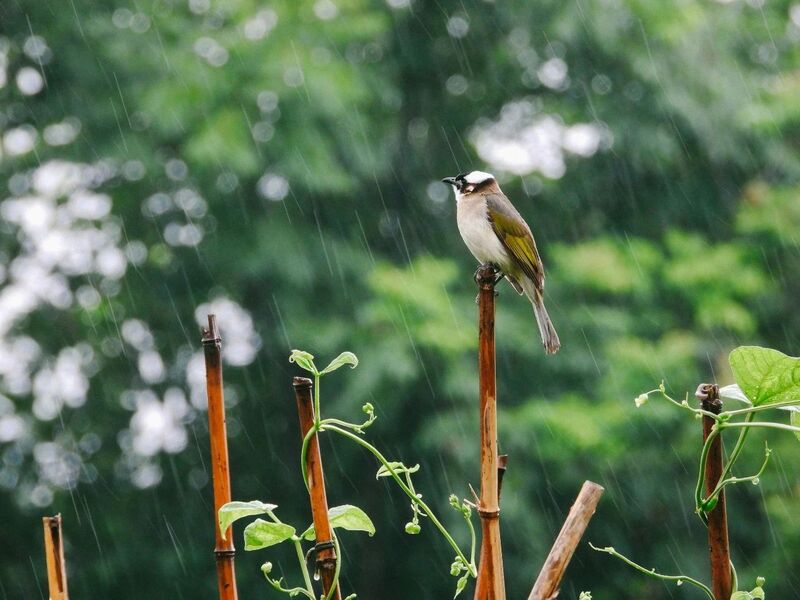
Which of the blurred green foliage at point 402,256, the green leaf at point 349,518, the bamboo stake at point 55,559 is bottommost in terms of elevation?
the blurred green foliage at point 402,256

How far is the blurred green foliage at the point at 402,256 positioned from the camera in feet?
28.2

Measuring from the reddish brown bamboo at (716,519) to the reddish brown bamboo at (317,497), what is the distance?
0.26m

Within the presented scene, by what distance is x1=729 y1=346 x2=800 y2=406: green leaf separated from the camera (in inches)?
29.6

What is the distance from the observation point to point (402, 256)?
33.3ft

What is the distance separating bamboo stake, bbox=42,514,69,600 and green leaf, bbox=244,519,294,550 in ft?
0.45

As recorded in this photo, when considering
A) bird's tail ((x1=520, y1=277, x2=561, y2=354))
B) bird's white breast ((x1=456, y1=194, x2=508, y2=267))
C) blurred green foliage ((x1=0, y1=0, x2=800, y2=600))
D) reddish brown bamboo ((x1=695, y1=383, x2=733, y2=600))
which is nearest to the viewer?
reddish brown bamboo ((x1=695, y1=383, x2=733, y2=600))

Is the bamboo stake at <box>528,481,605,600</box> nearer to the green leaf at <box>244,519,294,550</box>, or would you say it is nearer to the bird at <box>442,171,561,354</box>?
the green leaf at <box>244,519,294,550</box>

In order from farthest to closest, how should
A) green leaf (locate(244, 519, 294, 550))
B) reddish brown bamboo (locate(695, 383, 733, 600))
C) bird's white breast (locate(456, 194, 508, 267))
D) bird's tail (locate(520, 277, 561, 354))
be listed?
1. bird's white breast (locate(456, 194, 508, 267))
2. bird's tail (locate(520, 277, 561, 354))
3. green leaf (locate(244, 519, 294, 550))
4. reddish brown bamboo (locate(695, 383, 733, 600))

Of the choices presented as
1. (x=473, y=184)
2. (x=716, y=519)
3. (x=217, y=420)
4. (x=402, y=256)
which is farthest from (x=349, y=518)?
(x=402, y=256)

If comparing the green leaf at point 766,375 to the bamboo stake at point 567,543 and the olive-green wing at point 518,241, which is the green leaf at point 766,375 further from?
the olive-green wing at point 518,241

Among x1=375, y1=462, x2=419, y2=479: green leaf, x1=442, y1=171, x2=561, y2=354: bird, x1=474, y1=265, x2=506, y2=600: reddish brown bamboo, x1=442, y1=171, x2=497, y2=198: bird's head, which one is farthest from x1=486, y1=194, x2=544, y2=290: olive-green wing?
x1=474, y1=265, x2=506, y2=600: reddish brown bamboo

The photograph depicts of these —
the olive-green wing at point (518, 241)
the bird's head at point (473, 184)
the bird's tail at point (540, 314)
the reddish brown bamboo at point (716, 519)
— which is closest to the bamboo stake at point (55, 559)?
the reddish brown bamboo at point (716, 519)

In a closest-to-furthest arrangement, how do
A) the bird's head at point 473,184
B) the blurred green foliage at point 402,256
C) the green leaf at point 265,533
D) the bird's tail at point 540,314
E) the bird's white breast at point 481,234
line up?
the green leaf at point 265,533 → the bird's tail at point 540,314 → the bird's white breast at point 481,234 → the bird's head at point 473,184 → the blurred green foliage at point 402,256

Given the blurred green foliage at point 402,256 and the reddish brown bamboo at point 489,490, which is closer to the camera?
the reddish brown bamboo at point 489,490
